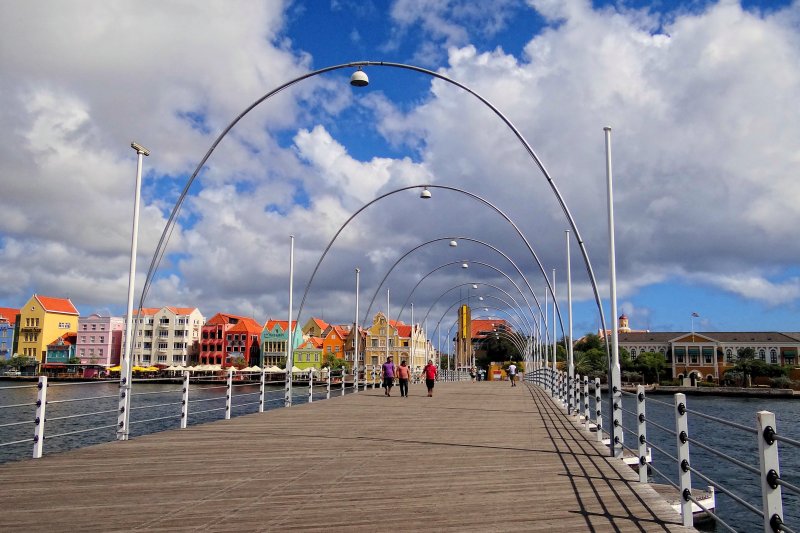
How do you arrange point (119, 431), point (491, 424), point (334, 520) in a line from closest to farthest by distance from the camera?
1. point (334, 520)
2. point (119, 431)
3. point (491, 424)

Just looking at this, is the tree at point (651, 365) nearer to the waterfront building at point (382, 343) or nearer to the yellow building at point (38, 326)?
the waterfront building at point (382, 343)

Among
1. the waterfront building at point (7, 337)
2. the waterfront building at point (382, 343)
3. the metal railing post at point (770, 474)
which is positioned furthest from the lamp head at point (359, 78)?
the waterfront building at point (7, 337)

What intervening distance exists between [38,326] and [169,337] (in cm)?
2322

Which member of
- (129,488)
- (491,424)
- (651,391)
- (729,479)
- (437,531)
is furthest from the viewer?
(651,391)

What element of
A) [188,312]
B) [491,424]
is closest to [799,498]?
[491,424]

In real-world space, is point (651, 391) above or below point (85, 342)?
below

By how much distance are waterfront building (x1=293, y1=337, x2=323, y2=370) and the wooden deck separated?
94030 millimetres

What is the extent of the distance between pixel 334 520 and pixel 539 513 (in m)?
1.88

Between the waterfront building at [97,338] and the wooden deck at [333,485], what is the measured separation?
103357 mm

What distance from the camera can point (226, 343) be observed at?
345 ft

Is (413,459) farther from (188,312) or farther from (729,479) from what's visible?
(188,312)

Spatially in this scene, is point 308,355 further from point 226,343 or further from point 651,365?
point 651,365

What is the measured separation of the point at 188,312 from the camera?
105438 mm

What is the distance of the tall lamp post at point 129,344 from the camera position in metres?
11.4
